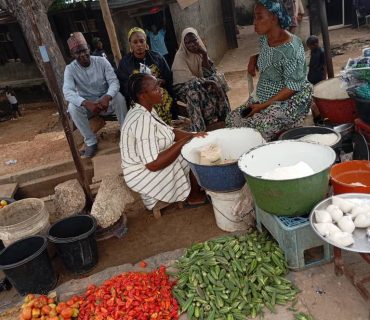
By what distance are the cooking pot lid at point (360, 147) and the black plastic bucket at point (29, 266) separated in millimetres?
3256

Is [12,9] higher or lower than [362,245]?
higher

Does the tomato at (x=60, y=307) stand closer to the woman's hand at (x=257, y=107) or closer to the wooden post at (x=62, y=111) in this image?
the wooden post at (x=62, y=111)

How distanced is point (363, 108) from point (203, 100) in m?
2.42

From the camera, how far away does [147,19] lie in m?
10.8

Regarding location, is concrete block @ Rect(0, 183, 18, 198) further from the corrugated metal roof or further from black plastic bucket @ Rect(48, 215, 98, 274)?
the corrugated metal roof

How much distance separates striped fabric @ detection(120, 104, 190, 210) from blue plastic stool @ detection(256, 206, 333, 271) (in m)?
1.32

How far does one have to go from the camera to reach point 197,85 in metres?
5.44

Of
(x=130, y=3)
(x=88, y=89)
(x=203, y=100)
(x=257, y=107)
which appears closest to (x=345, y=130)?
(x=257, y=107)

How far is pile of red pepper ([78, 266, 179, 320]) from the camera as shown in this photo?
9.71ft

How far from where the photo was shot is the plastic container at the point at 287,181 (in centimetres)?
282

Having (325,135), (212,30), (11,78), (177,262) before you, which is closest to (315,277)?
(177,262)

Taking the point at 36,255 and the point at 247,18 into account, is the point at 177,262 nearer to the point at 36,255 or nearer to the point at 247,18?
the point at 36,255

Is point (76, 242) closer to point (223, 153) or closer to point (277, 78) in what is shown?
point (223, 153)

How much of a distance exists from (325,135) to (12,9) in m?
7.30
